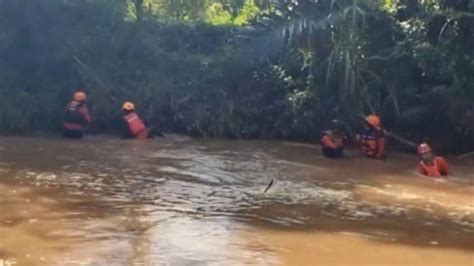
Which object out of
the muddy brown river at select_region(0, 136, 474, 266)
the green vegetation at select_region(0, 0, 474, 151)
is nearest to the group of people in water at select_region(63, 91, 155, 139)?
the muddy brown river at select_region(0, 136, 474, 266)

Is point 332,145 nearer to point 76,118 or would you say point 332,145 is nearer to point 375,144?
point 375,144

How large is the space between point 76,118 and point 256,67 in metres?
4.35

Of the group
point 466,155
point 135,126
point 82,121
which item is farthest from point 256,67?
point 466,155

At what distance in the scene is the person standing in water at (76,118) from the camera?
56.2ft

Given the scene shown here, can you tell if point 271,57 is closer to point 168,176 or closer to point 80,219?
point 168,176

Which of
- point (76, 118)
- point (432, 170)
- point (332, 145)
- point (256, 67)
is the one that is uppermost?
point (256, 67)

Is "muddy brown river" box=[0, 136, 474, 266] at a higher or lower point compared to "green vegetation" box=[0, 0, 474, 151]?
lower

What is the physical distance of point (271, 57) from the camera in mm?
19344

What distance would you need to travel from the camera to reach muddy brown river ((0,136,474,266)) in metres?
8.28

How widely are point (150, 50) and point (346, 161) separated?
6.36m

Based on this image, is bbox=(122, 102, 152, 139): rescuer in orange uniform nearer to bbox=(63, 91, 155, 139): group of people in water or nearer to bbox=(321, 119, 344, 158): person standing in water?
bbox=(63, 91, 155, 139): group of people in water

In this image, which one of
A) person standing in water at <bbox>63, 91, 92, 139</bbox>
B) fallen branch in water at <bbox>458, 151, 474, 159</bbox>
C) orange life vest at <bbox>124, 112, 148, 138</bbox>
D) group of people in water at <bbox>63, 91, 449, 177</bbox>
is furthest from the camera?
orange life vest at <bbox>124, 112, 148, 138</bbox>

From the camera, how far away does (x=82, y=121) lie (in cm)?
1731

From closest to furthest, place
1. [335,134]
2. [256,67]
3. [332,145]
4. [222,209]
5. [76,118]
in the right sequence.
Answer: [222,209], [332,145], [335,134], [76,118], [256,67]
